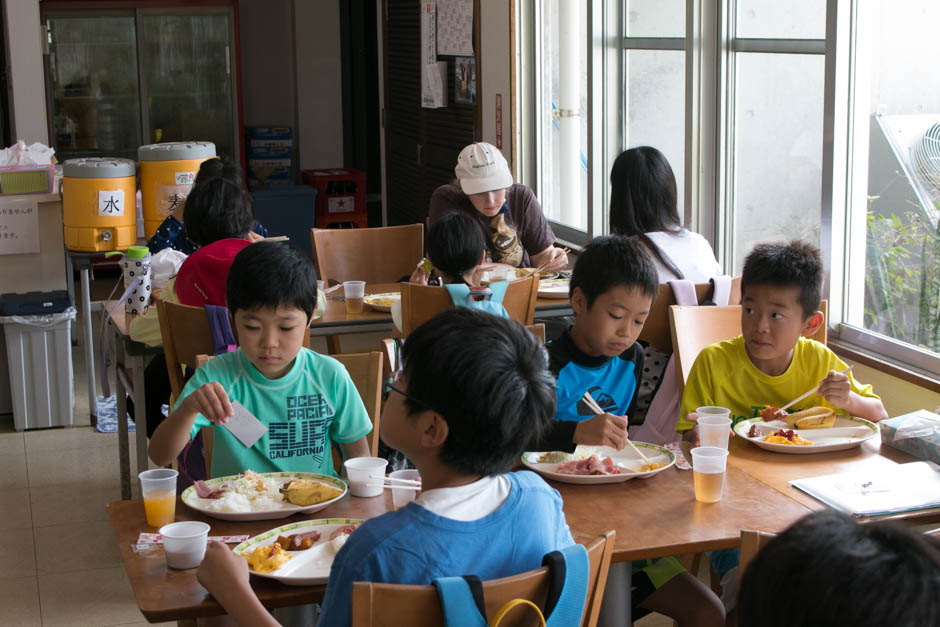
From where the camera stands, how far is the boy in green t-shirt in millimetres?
2168

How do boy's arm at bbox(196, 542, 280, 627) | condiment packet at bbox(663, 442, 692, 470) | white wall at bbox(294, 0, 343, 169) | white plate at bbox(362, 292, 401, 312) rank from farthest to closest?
1. white wall at bbox(294, 0, 343, 169)
2. white plate at bbox(362, 292, 401, 312)
3. condiment packet at bbox(663, 442, 692, 470)
4. boy's arm at bbox(196, 542, 280, 627)

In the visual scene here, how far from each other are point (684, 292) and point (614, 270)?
2.65 ft

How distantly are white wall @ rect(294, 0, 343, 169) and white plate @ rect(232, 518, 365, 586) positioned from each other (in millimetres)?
7092

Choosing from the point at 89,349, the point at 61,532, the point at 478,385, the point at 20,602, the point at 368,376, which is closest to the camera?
the point at 478,385

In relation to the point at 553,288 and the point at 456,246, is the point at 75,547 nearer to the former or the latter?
the point at 456,246

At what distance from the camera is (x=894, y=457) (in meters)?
2.15

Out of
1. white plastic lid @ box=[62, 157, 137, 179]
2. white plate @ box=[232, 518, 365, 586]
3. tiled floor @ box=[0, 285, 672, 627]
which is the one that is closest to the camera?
white plate @ box=[232, 518, 365, 586]

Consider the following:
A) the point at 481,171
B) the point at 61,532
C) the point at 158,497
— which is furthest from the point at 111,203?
the point at 158,497

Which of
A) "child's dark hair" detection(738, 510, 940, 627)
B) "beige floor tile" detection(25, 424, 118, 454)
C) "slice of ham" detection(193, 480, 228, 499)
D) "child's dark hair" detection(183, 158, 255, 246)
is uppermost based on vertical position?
"child's dark hair" detection(183, 158, 255, 246)

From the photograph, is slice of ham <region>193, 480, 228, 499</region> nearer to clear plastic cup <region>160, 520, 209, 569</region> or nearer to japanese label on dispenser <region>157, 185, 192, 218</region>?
clear plastic cup <region>160, 520, 209, 569</region>

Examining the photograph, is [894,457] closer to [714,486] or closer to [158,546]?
[714,486]

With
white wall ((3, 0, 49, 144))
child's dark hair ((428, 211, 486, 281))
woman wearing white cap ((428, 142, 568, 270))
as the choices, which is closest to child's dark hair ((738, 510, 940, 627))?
child's dark hair ((428, 211, 486, 281))

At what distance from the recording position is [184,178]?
14.6ft

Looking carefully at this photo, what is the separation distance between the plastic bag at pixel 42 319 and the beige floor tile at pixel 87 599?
1451 mm
